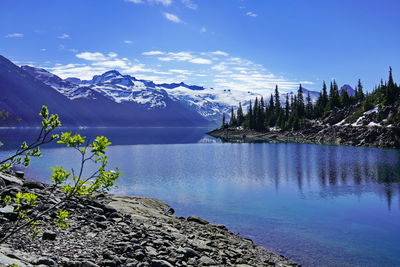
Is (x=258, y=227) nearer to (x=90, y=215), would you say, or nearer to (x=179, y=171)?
(x=90, y=215)

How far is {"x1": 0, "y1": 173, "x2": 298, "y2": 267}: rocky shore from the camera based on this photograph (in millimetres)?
14734

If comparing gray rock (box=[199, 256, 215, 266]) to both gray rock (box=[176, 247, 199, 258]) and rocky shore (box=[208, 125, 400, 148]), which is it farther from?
rocky shore (box=[208, 125, 400, 148])

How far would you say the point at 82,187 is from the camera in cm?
742

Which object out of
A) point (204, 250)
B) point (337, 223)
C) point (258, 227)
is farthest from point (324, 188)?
point (204, 250)

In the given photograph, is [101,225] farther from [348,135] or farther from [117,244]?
[348,135]

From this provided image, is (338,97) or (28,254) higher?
(338,97)

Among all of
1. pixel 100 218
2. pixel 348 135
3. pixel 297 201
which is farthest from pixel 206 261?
pixel 348 135

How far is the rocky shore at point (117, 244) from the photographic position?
14.7m

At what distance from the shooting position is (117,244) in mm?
17719

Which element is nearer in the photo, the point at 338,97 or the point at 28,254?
the point at 28,254

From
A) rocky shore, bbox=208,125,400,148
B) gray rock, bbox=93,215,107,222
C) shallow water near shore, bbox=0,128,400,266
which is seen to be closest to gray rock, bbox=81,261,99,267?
gray rock, bbox=93,215,107,222

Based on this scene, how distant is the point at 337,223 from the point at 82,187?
32073mm

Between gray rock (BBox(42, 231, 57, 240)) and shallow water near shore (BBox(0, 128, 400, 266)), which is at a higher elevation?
gray rock (BBox(42, 231, 57, 240))

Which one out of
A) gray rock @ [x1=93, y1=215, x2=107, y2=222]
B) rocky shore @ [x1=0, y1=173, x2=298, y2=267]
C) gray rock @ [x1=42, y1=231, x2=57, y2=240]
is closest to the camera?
rocky shore @ [x1=0, y1=173, x2=298, y2=267]
